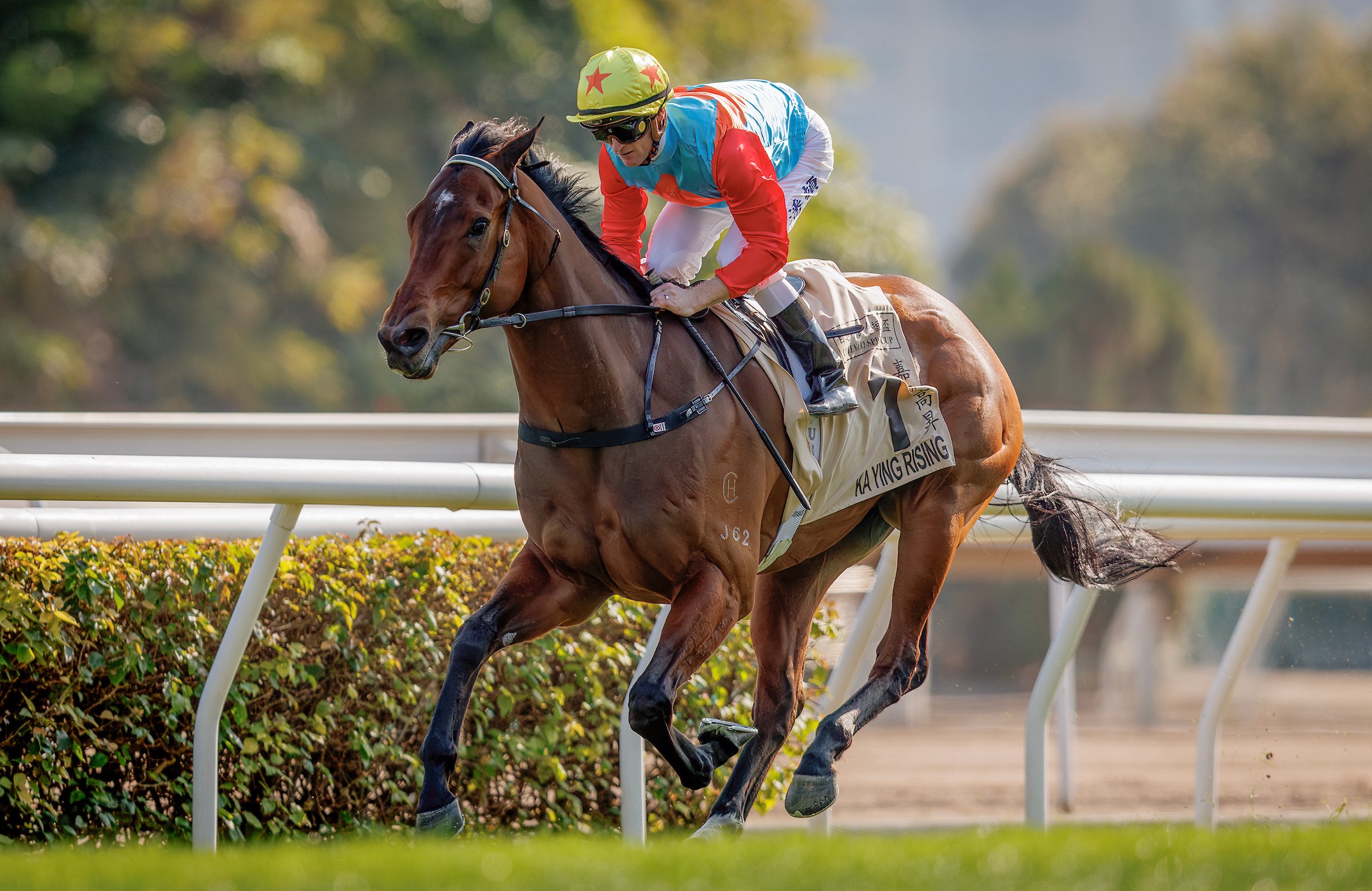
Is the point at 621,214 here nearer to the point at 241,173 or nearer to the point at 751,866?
the point at 751,866

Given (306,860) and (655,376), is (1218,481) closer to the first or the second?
(655,376)

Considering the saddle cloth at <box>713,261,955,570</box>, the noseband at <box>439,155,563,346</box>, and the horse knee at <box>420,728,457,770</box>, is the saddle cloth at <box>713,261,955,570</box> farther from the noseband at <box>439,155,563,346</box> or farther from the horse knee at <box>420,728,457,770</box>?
the horse knee at <box>420,728,457,770</box>

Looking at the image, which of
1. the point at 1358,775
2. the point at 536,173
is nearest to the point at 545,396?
the point at 536,173

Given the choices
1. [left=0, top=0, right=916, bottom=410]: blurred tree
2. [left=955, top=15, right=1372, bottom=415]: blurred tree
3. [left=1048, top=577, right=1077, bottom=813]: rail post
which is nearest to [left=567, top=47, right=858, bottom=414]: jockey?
[left=1048, top=577, right=1077, bottom=813]: rail post

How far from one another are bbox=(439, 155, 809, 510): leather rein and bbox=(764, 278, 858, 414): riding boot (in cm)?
25

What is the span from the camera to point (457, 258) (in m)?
3.57

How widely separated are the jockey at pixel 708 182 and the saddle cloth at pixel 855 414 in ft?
0.26

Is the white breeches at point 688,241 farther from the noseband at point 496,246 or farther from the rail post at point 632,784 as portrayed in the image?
the rail post at point 632,784

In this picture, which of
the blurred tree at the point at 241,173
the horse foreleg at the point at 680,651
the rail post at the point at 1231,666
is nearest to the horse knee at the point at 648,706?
the horse foreleg at the point at 680,651

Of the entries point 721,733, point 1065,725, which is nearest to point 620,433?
point 721,733

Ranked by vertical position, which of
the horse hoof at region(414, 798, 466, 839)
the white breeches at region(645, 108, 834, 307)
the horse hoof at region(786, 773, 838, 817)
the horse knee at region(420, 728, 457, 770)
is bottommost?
the horse hoof at region(786, 773, 838, 817)

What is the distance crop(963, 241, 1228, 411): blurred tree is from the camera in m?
40.0

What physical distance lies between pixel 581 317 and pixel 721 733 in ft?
3.73

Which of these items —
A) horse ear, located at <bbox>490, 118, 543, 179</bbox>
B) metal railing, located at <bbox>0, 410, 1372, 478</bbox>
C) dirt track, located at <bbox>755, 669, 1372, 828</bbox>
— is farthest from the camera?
dirt track, located at <bbox>755, 669, 1372, 828</bbox>
